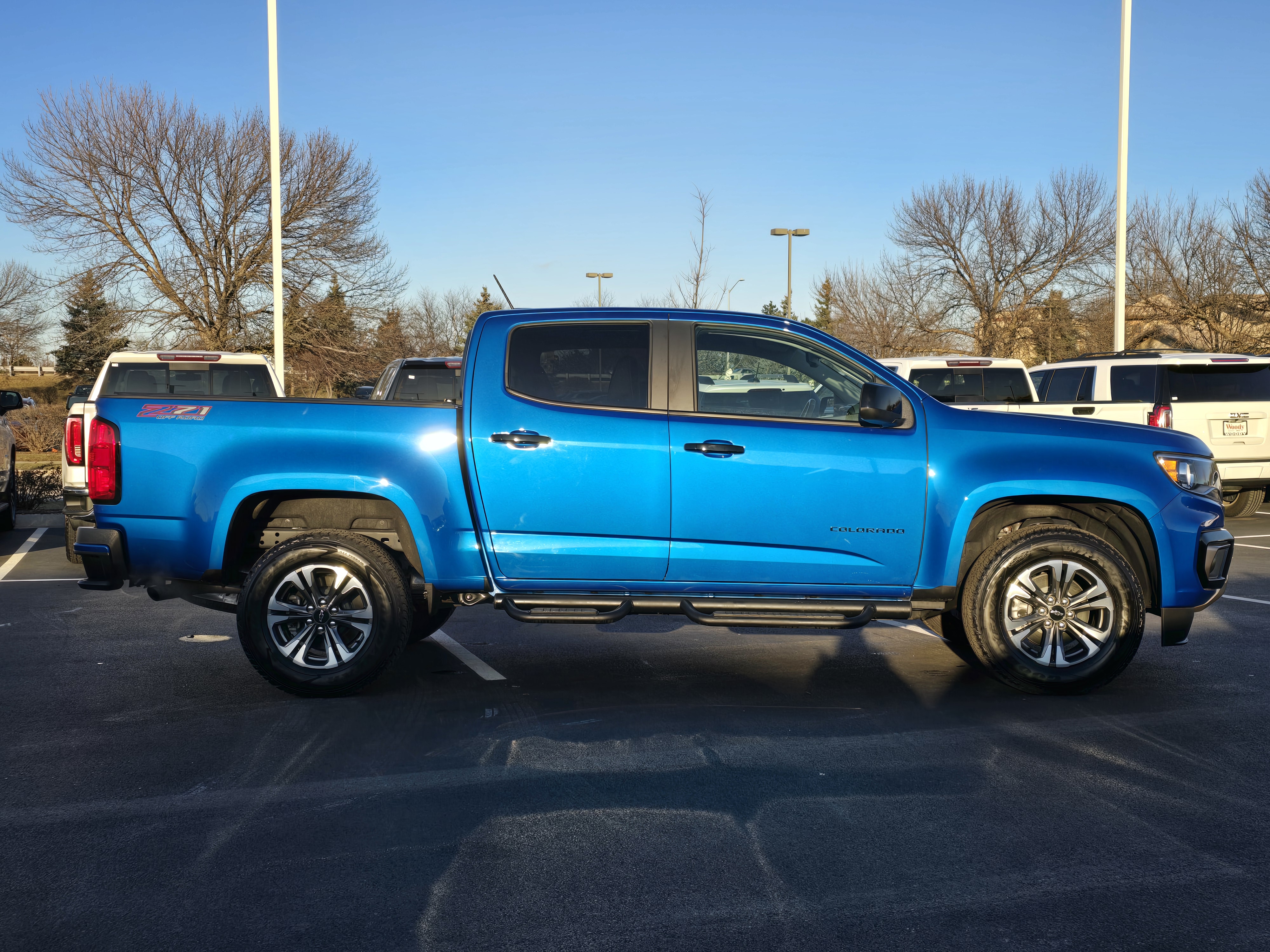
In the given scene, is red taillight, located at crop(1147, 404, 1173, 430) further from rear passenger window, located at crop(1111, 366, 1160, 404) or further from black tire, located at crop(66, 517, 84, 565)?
black tire, located at crop(66, 517, 84, 565)

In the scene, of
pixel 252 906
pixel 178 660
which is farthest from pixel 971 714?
pixel 178 660

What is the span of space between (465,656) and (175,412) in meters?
2.32

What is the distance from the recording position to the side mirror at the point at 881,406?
568cm

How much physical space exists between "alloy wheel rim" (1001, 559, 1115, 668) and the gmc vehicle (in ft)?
20.9

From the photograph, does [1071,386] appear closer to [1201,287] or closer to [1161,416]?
[1161,416]

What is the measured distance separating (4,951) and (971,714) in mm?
4291

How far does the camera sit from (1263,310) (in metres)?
30.1

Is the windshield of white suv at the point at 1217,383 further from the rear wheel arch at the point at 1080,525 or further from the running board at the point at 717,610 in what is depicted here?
the running board at the point at 717,610

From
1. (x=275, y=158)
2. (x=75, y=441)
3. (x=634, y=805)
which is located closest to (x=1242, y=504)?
(x=634, y=805)

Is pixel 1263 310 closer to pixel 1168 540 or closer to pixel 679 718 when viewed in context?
pixel 1168 540

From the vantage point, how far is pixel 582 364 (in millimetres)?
6027

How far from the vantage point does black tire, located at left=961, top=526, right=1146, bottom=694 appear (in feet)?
19.2

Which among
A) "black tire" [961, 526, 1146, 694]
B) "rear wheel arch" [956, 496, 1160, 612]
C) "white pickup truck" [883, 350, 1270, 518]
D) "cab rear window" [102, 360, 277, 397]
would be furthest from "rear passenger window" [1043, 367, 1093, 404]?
"cab rear window" [102, 360, 277, 397]

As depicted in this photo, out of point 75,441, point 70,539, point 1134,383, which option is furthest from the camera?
point 1134,383
